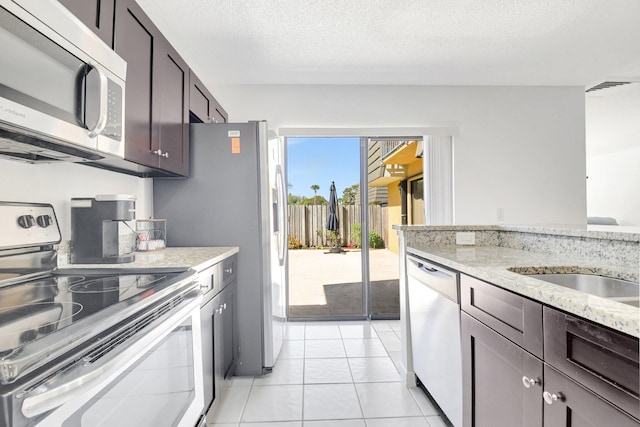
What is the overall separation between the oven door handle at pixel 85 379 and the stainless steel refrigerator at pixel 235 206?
47.0 inches

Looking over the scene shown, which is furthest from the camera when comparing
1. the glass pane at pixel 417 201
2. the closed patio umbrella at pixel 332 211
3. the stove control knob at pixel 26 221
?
the glass pane at pixel 417 201

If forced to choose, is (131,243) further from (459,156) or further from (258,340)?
(459,156)

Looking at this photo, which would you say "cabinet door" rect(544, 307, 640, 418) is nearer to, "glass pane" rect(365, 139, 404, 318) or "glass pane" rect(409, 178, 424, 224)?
"glass pane" rect(365, 139, 404, 318)

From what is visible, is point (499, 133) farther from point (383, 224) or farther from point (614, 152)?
point (614, 152)

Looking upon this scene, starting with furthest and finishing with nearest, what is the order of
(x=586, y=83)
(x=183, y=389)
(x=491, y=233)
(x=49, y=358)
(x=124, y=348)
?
1. (x=586, y=83)
2. (x=491, y=233)
3. (x=183, y=389)
4. (x=124, y=348)
5. (x=49, y=358)

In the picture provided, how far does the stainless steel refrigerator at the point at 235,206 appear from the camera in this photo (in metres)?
2.21

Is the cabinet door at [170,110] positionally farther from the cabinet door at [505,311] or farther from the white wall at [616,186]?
the white wall at [616,186]

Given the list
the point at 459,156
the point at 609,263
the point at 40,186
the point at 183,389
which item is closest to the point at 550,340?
the point at 609,263

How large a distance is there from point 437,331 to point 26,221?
1.91 metres

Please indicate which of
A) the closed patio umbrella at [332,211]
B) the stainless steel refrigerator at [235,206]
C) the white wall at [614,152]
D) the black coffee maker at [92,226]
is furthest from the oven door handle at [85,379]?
the white wall at [614,152]

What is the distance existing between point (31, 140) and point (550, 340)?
172 centimetres

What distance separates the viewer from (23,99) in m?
0.90

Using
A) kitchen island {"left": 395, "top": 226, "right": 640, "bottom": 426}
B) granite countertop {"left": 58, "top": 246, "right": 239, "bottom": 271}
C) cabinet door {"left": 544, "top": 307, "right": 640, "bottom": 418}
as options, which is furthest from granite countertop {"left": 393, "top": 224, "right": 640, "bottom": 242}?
granite countertop {"left": 58, "top": 246, "right": 239, "bottom": 271}

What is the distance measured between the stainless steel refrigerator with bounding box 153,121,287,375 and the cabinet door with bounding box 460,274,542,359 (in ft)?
4.47
